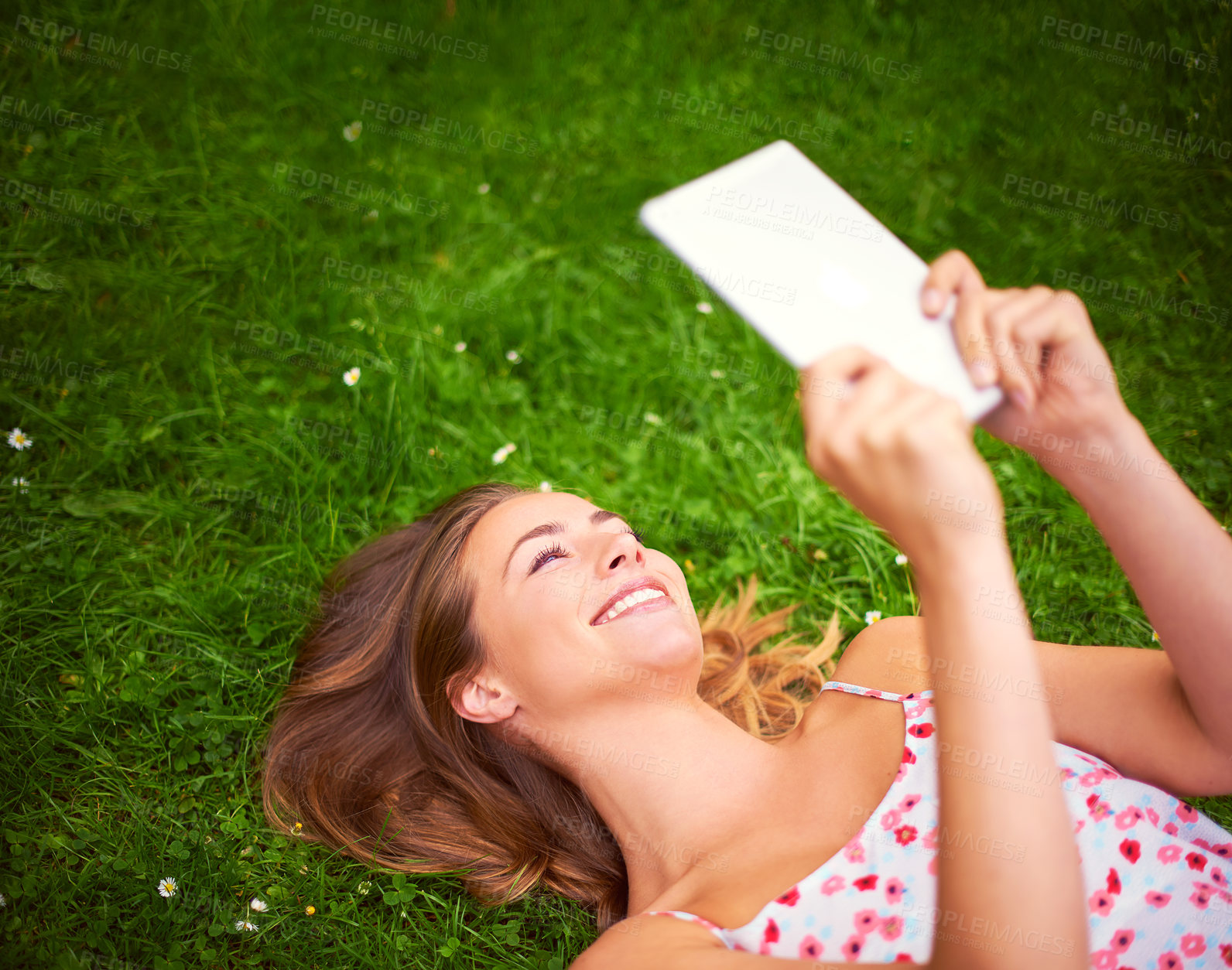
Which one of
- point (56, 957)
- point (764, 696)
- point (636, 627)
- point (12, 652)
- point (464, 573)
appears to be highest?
point (636, 627)

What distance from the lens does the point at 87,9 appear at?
15.8 feet

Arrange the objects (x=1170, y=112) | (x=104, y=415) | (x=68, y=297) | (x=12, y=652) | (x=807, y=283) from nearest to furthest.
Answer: (x=807, y=283) < (x=12, y=652) < (x=104, y=415) < (x=68, y=297) < (x=1170, y=112)

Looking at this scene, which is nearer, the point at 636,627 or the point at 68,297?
the point at 636,627

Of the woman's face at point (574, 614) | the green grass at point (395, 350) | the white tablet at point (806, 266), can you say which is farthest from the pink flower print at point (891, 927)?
the white tablet at point (806, 266)

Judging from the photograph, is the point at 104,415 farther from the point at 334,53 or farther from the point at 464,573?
the point at 334,53

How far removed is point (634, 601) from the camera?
7.86 ft

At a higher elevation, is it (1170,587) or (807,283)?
(807,283)

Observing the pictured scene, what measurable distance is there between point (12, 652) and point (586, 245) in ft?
9.97

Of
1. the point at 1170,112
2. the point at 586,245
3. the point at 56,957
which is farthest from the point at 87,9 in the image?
the point at 1170,112

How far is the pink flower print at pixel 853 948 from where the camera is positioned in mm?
1989

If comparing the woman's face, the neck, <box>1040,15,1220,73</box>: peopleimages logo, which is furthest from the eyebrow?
<box>1040,15,1220,73</box>: peopleimages logo

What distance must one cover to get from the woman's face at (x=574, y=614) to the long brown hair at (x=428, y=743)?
0.15 meters

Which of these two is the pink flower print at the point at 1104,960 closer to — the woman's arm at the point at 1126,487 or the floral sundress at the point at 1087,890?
the floral sundress at the point at 1087,890

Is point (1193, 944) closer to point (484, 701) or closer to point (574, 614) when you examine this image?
point (574, 614)
